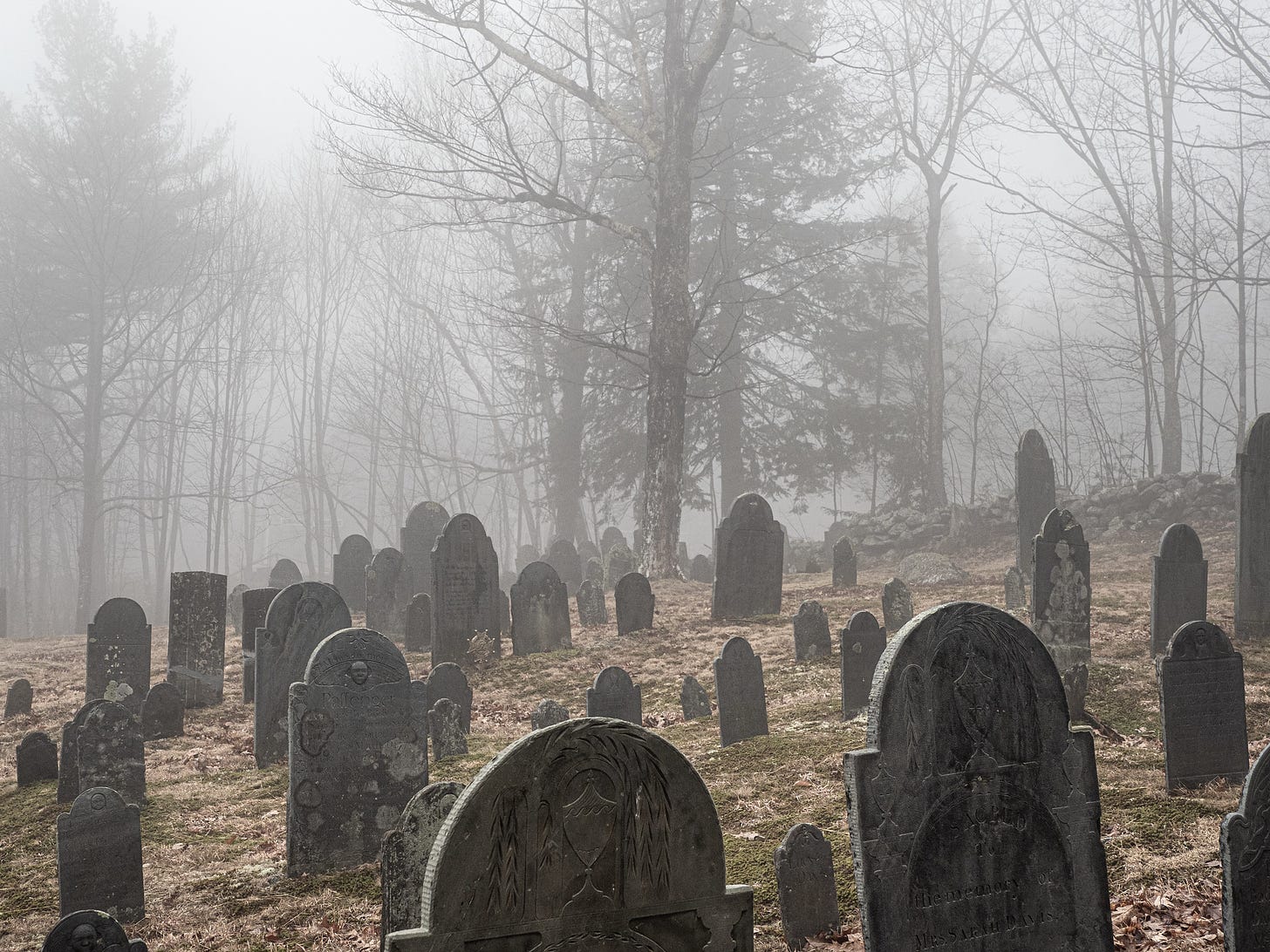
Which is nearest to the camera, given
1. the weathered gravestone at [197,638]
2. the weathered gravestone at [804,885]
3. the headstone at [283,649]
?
the weathered gravestone at [804,885]

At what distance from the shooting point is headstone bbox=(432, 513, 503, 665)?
1161cm

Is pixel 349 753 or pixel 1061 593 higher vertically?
pixel 1061 593

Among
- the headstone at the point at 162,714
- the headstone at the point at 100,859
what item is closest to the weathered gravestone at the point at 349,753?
the headstone at the point at 100,859

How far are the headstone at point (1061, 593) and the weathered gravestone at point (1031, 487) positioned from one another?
16.2ft

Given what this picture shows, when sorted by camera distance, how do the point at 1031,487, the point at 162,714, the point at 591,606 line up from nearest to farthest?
the point at 162,714 < the point at 1031,487 < the point at 591,606

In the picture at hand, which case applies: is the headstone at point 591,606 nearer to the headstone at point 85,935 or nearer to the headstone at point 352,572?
the headstone at point 352,572

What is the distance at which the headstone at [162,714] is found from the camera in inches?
360

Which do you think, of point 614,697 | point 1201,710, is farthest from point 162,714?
point 1201,710

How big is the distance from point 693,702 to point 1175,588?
4.99m

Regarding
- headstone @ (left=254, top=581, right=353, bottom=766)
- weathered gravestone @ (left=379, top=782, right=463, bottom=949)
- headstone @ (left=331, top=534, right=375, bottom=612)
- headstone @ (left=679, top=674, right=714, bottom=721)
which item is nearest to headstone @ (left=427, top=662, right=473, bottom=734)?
headstone @ (left=254, top=581, right=353, bottom=766)

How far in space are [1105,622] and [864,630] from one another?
4.26 m

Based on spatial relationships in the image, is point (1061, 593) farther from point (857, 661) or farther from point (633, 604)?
point (633, 604)

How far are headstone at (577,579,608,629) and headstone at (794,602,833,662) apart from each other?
4.66m

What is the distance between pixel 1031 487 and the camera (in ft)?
45.4
